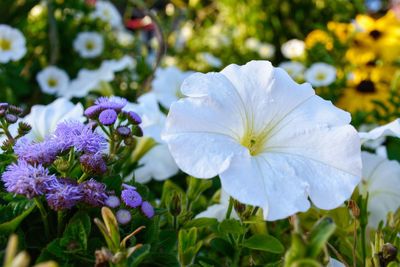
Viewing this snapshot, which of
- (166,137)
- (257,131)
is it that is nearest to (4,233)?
(166,137)

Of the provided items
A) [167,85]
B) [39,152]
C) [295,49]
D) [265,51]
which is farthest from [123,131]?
[265,51]

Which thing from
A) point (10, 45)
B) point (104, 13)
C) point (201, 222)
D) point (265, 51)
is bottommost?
point (265, 51)

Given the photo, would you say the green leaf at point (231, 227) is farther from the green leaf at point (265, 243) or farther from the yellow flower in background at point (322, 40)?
the yellow flower in background at point (322, 40)

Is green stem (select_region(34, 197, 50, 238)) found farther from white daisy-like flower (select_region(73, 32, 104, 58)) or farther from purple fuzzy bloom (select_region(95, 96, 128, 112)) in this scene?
white daisy-like flower (select_region(73, 32, 104, 58))

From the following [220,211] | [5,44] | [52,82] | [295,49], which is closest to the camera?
[220,211]

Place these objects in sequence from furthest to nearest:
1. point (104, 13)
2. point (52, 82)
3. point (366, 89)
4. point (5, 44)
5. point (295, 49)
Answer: point (295, 49)
point (104, 13)
point (366, 89)
point (52, 82)
point (5, 44)

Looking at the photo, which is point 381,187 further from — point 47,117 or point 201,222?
point 47,117
